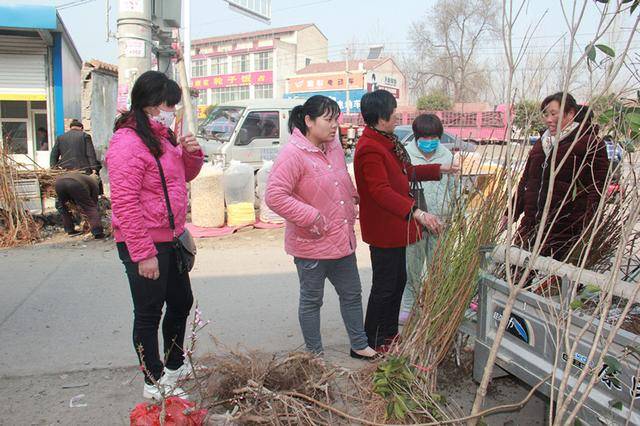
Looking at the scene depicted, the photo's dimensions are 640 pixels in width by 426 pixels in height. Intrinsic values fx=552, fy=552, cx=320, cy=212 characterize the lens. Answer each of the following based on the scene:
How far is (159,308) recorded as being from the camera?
2594mm

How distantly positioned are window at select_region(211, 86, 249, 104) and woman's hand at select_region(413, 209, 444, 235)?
193 ft

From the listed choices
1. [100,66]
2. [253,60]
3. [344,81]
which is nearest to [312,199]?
[100,66]

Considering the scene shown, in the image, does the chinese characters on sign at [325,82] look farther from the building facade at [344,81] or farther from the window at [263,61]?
the window at [263,61]

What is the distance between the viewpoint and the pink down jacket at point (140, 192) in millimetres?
2389

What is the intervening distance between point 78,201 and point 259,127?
379cm

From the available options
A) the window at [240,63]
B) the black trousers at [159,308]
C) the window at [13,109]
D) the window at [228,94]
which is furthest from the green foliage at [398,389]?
the window at [240,63]

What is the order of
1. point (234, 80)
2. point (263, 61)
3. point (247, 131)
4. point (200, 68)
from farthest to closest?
point (200, 68) < point (234, 80) < point (263, 61) < point (247, 131)

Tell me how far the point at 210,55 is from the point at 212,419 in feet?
227

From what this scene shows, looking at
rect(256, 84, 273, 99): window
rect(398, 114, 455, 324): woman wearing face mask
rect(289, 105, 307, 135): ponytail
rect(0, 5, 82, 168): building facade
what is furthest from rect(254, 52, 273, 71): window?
rect(289, 105, 307, 135): ponytail

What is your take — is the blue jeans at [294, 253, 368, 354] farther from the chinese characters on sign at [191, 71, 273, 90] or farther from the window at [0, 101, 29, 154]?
the chinese characters on sign at [191, 71, 273, 90]

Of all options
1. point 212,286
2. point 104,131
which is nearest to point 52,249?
point 212,286

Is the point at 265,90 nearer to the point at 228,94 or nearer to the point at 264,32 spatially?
the point at 228,94

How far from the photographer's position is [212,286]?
4945 millimetres

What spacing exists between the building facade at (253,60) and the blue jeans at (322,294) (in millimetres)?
55904
